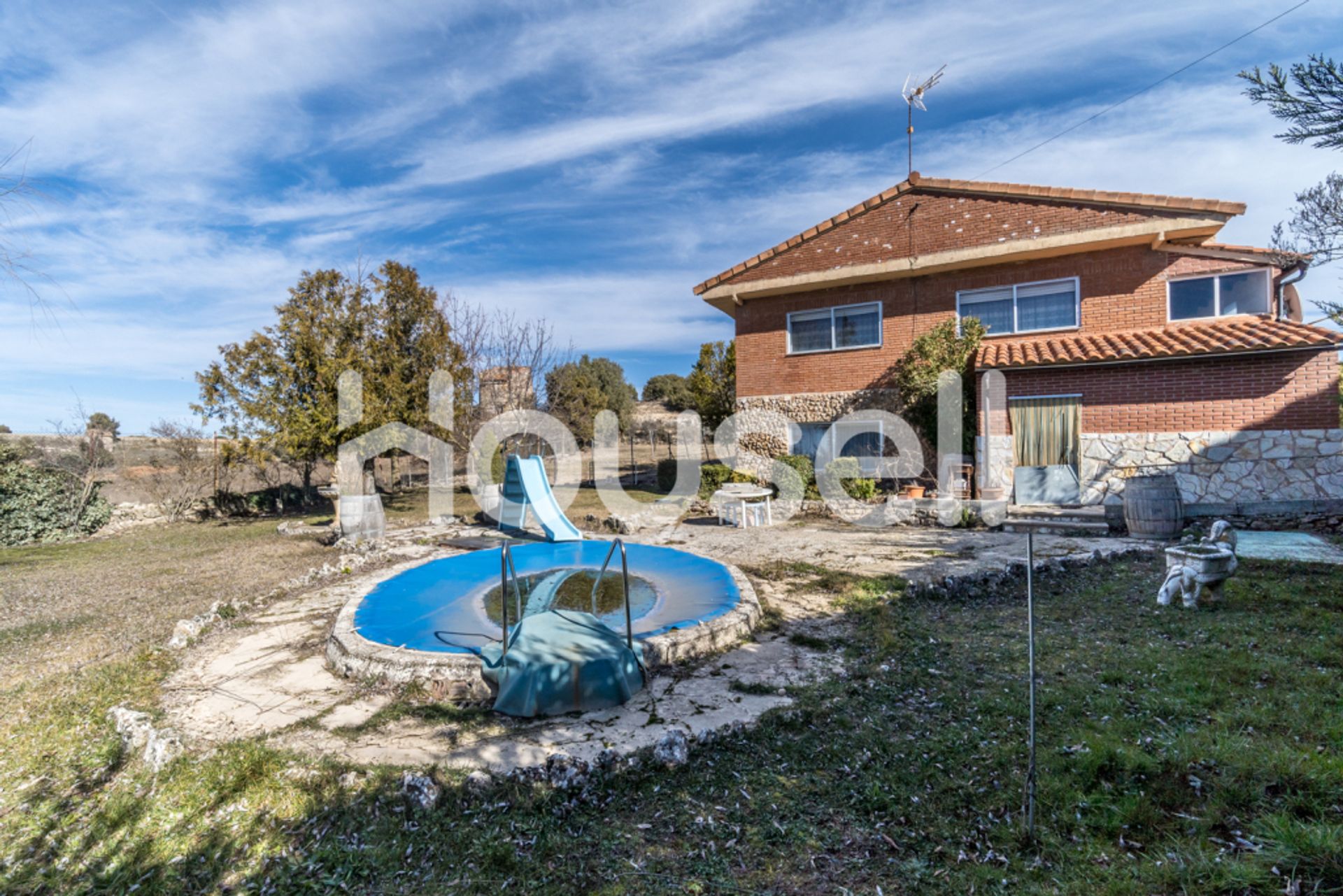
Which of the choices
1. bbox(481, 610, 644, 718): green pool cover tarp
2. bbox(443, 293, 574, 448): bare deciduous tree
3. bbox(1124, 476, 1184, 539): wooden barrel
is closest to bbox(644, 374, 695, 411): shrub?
bbox(443, 293, 574, 448): bare deciduous tree

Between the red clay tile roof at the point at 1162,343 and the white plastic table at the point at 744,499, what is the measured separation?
5.14m

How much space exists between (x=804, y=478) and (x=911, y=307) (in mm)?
4687

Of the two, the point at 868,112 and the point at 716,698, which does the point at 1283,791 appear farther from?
the point at 868,112

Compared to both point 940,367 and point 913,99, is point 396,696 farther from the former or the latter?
point 913,99

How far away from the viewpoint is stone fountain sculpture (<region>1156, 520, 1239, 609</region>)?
235 inches

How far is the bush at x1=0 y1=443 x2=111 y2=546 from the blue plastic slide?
33.3 ft

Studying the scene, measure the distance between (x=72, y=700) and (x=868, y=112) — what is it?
18.7m

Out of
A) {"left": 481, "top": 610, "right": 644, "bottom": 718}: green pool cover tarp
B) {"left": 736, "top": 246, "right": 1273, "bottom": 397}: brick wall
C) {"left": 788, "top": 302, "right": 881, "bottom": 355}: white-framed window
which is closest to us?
{"left": 481, "top": 610, "right": 644, "bottom": 718}: green pool cover tarp

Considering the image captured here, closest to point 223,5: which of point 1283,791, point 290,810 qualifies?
point 290,810

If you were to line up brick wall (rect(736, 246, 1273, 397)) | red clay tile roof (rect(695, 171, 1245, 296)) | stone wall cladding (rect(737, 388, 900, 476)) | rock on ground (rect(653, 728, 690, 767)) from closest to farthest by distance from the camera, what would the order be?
rock on ground (rect(653, 728, 690, 767))
red clay tile roof (rect(695, 171, 1245, 296))
brick wall (rect(736, 246, 1273, 397))
stone wall cladding (rect(737, 388, 900, 476))

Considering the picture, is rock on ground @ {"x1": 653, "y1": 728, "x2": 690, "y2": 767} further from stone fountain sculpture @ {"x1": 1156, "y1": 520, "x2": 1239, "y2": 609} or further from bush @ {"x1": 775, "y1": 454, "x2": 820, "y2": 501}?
bush @ {"x1": 775, "y1": 454, "x2": 820, "y2": 501}

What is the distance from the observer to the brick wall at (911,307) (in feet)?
38.3

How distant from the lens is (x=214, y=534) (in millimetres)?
13305

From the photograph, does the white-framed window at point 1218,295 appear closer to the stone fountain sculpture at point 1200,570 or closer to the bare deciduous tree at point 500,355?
the stone fountain sculpture at point 1200,570
